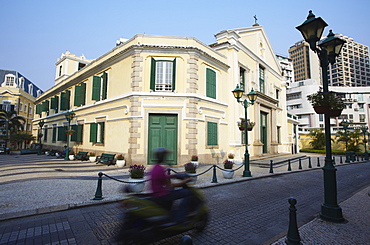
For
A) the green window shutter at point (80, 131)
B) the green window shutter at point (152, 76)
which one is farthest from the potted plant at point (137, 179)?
the green window shutter at point (80, 131)

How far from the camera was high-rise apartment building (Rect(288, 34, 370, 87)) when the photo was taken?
285ft

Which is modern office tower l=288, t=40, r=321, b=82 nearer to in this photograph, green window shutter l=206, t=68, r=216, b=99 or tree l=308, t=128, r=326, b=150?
tree l=308, t=128, r=326, b=150

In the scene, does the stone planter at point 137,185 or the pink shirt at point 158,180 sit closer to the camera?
the pink shirt at point 158,180

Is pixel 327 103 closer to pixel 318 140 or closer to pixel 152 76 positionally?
pixel 152 76

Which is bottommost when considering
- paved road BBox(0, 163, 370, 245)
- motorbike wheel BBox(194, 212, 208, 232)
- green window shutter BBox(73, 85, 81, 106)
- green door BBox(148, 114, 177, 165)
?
paved road BBox(0, 163, 370, 245)

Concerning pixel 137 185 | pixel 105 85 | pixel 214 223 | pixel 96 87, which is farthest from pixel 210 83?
pixel 214 223

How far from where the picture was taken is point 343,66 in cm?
8675

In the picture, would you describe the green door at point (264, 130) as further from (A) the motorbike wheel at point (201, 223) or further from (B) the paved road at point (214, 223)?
(A) the motorbike wheel at point (201, 223)

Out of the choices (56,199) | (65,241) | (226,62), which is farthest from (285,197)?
(226,62)

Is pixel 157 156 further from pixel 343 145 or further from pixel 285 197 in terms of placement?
pixel 343 145

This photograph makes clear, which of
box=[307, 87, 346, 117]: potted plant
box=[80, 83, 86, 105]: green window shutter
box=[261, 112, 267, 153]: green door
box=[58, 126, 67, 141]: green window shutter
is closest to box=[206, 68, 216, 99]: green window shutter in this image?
box=[261, 112, 267, 153]: green door

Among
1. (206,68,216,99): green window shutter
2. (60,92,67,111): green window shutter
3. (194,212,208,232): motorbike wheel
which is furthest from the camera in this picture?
(60,92,67,111): green window shutter

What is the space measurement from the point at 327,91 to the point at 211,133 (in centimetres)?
1050

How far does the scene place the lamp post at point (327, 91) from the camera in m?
4.76
